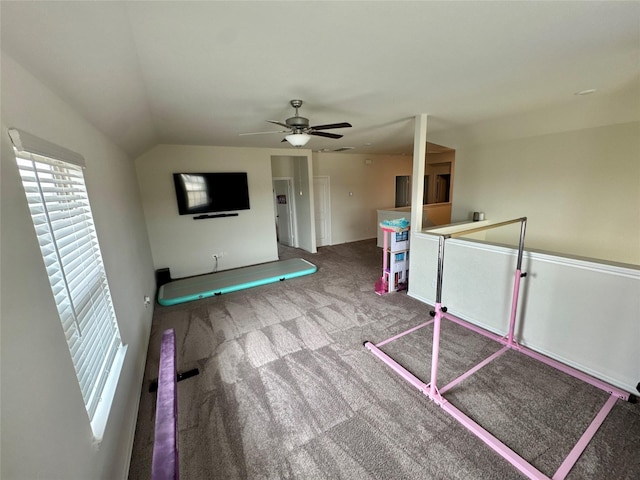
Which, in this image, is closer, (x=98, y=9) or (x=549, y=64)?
(x=98, y=9)

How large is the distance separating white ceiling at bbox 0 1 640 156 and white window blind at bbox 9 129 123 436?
443 mm

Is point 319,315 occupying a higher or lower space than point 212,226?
lower

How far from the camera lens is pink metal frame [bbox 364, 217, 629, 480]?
162cm

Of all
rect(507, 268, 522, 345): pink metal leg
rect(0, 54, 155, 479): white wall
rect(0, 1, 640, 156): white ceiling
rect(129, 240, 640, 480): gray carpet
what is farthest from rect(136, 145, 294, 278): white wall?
rect(507, 268, 522, 345): pink metal leg

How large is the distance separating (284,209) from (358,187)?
88.0 inches

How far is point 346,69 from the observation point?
1993 millimetres

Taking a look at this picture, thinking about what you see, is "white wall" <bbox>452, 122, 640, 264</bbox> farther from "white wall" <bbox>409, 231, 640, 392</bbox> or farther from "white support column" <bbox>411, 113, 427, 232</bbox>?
"white wall" <bbox>409, 231, 640, 392</bbox>

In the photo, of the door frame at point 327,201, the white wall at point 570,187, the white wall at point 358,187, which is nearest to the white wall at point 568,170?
the white wall at point 570,187

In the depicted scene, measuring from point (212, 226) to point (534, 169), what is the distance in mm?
5775

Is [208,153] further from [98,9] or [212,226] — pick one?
[98,9]

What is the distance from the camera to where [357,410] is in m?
2.04

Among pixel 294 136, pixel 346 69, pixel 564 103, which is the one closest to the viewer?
pixel 346 69

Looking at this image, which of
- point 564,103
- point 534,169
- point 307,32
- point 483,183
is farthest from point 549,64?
point 483,183

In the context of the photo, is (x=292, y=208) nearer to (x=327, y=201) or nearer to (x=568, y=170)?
(x=327, y=201)
